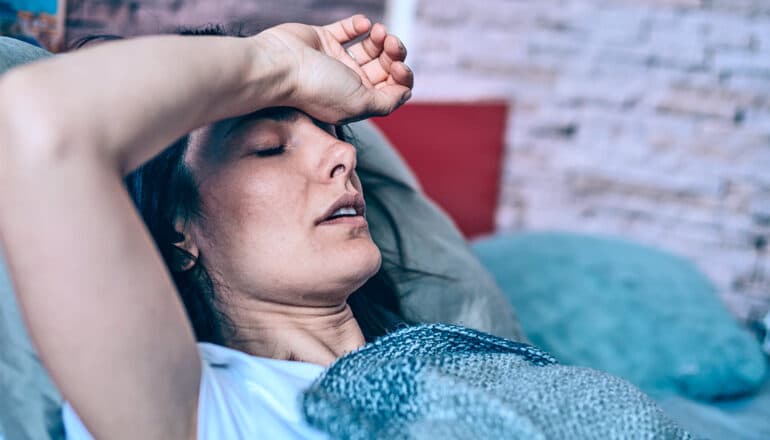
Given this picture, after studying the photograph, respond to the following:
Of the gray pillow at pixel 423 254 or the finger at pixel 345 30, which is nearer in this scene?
the finger at pixel 345 30

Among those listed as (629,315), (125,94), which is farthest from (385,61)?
(629,315)

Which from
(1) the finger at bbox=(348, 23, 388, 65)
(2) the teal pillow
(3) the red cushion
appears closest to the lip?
(1) the finger at bbox=(348, 23, 388, 65)

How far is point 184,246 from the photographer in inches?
38.0

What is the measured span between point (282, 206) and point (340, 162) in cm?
9

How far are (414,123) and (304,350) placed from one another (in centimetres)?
114

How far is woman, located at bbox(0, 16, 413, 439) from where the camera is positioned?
611 mm

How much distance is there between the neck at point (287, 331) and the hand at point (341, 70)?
25cm

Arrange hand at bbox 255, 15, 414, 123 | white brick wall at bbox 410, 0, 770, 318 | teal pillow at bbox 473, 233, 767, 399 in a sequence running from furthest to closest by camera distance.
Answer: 1. white brick wall at bbox 410, 0, 770, 318
2. teal pillow at bbox 473, 233, 767, 399
3. hand at bbox 255, 15, 414, 123

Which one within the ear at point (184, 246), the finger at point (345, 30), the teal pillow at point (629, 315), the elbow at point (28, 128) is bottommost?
the teal pillow at point (629, 315)

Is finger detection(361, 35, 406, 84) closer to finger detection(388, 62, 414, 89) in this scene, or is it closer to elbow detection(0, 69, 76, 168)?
finger detection(388, 62, 414, 89)

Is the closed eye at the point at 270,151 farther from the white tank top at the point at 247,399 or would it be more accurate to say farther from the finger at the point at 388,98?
the white tank top at the point at 247,399

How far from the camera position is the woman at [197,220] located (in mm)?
611

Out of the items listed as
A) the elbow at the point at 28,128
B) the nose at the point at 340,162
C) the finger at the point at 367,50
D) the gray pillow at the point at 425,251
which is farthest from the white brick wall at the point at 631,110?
the elbow at the point at 28,128

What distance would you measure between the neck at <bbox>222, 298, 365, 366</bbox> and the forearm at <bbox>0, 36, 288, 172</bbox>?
295mm
